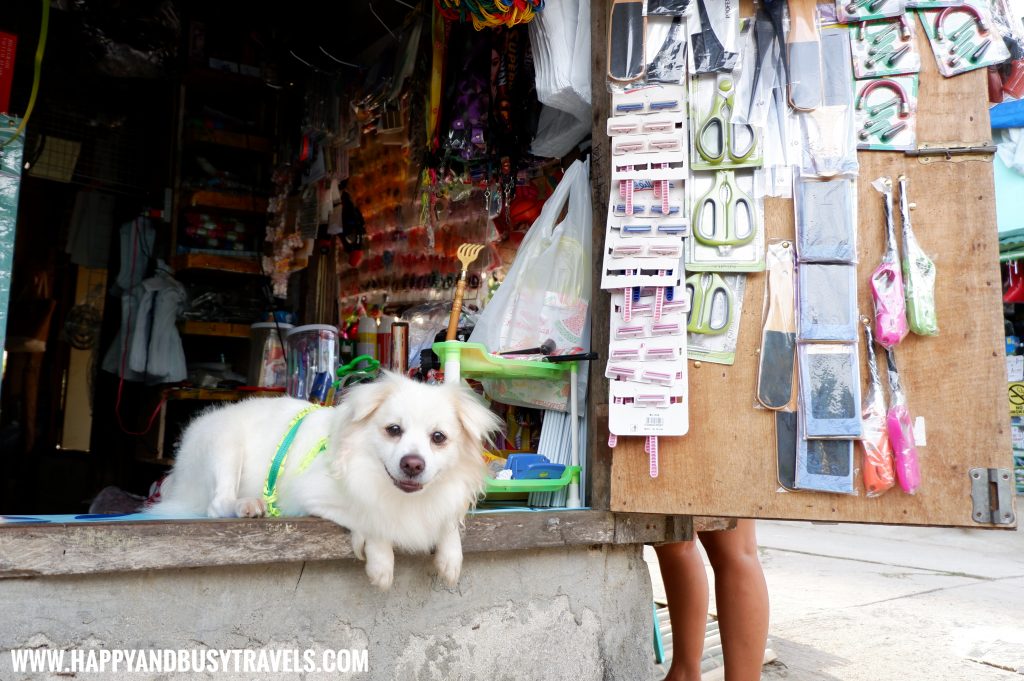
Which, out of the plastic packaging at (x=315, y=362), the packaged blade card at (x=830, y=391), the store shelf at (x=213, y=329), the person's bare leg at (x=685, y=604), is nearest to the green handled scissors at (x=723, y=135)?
the packaged blade card at (x=830, y=391)

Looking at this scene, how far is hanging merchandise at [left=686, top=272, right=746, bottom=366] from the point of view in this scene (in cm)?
273

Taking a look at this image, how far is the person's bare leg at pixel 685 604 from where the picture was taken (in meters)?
3.35

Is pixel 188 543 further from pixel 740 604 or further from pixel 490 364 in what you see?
pixel 740 604

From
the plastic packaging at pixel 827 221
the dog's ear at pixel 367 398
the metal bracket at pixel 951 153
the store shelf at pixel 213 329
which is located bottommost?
the dog's ear at pixel 367 398

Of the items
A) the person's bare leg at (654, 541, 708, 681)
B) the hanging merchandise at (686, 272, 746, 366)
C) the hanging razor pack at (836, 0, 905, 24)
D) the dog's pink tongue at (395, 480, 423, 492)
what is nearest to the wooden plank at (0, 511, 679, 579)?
the dog's pink tongue at (395, 480, 423, 492)

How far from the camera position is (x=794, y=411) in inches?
104

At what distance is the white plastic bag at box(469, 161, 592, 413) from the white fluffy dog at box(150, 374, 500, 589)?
78cm

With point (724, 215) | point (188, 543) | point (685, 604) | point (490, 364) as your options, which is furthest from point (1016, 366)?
point (188, 543)

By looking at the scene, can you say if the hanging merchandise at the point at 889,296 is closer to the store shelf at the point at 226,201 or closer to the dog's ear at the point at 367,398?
the dog's ear at the point at 367,398

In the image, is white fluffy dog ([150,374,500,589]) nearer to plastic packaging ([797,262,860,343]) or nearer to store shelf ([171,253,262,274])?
plastic packaging ([797,262,860,343])

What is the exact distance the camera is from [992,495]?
2389mm

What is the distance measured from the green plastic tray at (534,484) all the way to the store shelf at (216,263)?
3.25 meters

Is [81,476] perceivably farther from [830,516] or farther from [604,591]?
[830,516]

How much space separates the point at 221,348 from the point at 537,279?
3.47 m
